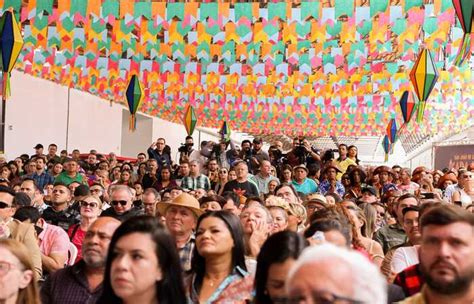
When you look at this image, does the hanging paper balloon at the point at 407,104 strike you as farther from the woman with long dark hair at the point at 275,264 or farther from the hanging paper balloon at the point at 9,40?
the woman with long dark hair at the point at 275,264

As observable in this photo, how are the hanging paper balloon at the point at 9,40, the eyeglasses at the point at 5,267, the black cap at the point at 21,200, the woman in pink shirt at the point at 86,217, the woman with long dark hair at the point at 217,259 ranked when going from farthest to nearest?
the hanging paper balloon at the point at 9,40, the black cap at the point at 21,200, the woman in pink shirt at the point at 86,217, the woman with long dark hair at the point at 217,259, the eyeglasses at the point at 5,267

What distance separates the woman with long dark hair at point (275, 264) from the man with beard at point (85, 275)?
1.30 metres

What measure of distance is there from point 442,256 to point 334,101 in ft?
86.8

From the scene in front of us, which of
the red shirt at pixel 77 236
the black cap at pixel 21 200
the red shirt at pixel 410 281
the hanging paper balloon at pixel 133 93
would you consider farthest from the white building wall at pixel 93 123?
the red shirt at pixel 410 281

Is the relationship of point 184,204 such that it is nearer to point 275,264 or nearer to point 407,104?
point 275,264

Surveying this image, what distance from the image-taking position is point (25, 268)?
13.1 feet

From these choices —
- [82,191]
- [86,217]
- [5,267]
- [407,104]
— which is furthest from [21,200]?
[407,104]

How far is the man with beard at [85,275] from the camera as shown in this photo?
454cm

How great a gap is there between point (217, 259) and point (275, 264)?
121 cm

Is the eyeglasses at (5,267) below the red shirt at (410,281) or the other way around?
the other way around

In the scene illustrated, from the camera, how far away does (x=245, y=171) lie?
12352 mm

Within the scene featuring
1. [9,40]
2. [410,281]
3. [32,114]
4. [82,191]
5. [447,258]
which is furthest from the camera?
[32,114]

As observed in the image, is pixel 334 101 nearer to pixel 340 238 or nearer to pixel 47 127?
pixel 47 127

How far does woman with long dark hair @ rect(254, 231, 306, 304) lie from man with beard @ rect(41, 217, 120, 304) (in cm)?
130
